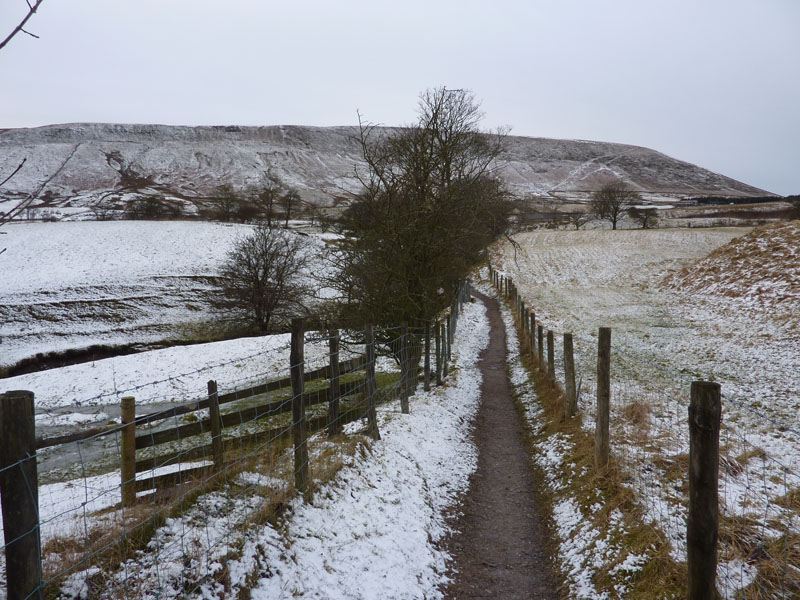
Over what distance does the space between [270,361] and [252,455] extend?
1814cm

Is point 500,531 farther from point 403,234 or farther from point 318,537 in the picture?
point 403,234

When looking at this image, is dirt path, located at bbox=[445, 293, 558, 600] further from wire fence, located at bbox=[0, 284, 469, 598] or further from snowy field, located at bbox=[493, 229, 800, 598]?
wire fence, located at bbox=[0, 284, 469, 598]

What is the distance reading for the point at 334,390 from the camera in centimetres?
702

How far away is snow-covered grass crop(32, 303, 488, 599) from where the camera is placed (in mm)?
3814

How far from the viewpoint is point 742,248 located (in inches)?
1158

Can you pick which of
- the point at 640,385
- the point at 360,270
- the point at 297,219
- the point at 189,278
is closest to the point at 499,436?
the point at 640,385

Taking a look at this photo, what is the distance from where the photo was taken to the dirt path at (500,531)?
16.9 feet

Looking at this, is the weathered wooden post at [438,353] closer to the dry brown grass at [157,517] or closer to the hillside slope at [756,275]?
the dry brown grass at [157,517]

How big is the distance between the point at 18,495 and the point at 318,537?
114 inches

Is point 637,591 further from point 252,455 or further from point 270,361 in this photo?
point 270,361

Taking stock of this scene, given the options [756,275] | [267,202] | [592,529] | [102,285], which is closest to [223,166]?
[267,202]

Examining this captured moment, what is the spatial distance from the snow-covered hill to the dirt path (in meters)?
117

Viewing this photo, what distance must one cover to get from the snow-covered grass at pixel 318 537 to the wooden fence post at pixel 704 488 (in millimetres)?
2472

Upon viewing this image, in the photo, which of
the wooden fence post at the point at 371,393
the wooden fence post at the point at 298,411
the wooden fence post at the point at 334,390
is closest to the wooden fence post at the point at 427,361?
the wooden fence post at the point at 371,393
